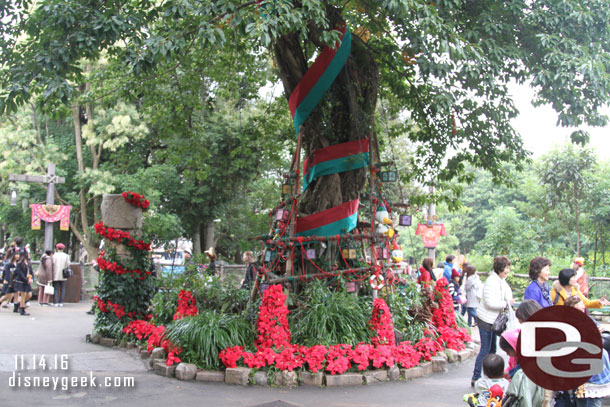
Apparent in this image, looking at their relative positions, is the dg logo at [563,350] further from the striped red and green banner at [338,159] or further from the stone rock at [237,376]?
the striped red and green banner at [338,159]

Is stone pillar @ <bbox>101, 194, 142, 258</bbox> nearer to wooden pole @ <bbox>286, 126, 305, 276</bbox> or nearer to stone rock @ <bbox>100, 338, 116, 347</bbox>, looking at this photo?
stone rock @ <bbox>100, 338, 116, 347</bbox>

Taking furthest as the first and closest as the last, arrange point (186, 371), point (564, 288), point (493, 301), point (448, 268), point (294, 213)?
point (448, 268)
point (294, 213)
point (186, 371)
point (493, 301)
point (564, 288)

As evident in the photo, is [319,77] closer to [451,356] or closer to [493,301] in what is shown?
[493,301]

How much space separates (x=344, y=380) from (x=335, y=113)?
508 centimetres

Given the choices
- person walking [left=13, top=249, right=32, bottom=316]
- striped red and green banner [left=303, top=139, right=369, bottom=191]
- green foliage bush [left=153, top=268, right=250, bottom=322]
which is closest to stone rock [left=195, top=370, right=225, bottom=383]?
green foliage bush [left=153, top=268, right=250, bottom=322]

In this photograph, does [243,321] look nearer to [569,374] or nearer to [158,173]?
[569,374]

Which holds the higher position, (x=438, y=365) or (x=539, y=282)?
(x=539, y=282)

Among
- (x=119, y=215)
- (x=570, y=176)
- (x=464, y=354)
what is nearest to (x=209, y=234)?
→ (x=570, y=176)

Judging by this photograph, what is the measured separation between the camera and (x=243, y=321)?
28.5ft

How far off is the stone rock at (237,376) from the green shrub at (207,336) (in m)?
0.32

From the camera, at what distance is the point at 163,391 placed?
288 inches

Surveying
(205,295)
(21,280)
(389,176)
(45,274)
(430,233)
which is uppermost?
(389,176)

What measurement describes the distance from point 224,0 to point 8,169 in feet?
67.0

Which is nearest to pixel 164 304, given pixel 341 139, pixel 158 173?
pixel 341 139
